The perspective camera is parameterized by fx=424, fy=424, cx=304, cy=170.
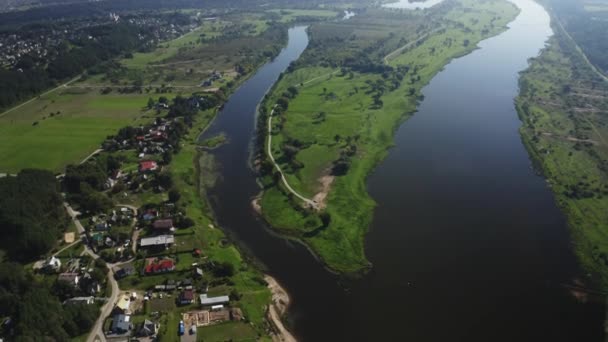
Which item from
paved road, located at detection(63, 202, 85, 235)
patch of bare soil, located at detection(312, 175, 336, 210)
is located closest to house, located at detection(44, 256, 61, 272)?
paved road, located at detection(63, 202, 85, 235)

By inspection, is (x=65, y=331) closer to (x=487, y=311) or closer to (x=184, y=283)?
(x=184, y=283)

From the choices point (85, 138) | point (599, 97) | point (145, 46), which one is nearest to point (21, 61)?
point (145, 46)

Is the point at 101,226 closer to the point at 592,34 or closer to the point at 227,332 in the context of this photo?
the point at 227,332

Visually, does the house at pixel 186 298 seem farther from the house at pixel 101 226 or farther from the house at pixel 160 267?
the house at pixel 101 226

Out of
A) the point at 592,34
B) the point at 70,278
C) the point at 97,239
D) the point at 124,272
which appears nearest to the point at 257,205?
the point at 124,272

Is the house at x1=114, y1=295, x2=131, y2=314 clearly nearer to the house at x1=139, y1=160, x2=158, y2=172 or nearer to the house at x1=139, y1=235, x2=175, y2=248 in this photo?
the house at x1=139, y1=235, x2=175, y2=248

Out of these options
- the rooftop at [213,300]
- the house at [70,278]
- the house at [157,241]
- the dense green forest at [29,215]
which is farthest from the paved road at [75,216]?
the rooftop at [213,300]
